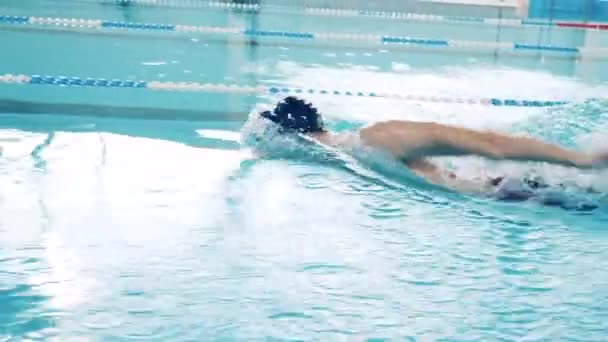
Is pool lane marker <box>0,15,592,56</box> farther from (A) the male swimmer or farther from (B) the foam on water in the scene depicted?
(A) the male swimmer

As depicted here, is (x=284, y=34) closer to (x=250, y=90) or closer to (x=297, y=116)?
(x=250, y=90)

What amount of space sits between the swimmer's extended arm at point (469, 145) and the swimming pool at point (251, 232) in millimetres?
171

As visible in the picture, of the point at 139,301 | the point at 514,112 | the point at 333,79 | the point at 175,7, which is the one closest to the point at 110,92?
the point at 333,79

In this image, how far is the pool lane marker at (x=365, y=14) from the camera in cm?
1364

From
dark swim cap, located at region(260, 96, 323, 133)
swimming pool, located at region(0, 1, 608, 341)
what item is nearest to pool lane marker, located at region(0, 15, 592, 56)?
swimming pool, located at region(0, 1, 608, 341)

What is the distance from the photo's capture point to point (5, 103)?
18.0ft

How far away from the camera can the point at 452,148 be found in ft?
11.2

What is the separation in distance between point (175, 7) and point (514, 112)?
27.4ft

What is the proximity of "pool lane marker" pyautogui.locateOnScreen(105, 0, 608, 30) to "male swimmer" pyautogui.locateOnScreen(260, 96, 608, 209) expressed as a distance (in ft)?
32.4

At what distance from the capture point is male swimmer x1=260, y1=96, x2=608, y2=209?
3.33 meters

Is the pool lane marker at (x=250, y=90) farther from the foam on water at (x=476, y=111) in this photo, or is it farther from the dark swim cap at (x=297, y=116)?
the dark swim cap at (x=297, y=116)

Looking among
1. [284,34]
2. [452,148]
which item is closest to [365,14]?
[284,34]

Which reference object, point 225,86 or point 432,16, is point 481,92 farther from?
point 432,16

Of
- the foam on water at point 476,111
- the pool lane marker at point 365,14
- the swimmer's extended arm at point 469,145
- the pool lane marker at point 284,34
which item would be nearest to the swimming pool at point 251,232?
the foam on water at point 476,111
